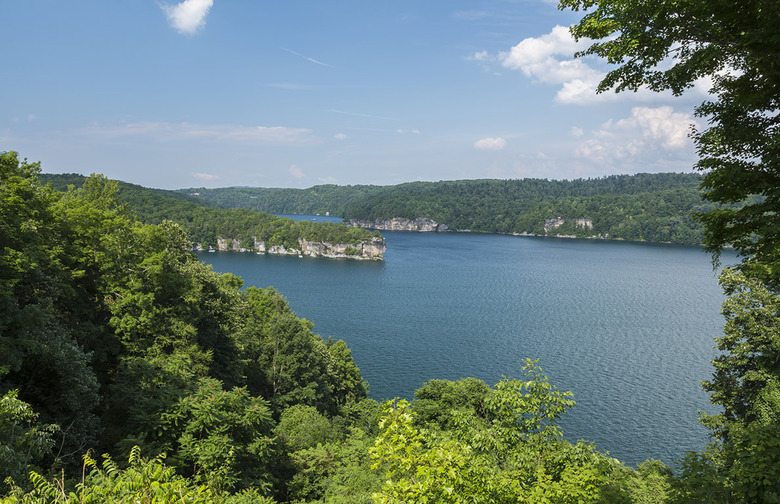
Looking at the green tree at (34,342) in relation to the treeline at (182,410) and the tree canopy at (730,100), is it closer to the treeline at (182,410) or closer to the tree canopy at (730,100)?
the treeline at (182,410)

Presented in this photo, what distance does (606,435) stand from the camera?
94.8 ft

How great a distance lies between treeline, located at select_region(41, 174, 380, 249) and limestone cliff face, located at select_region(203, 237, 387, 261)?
1.15 m

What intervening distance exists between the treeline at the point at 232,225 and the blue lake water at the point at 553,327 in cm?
2081

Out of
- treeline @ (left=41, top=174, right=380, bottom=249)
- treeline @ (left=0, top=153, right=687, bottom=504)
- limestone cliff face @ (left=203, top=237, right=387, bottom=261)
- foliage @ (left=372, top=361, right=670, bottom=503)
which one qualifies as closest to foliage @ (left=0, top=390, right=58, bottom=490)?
treeline @ (left=0, top=153, right=687, bottom=504)

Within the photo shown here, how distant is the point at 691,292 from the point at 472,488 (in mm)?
84583

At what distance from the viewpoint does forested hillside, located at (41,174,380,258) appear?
416 feet

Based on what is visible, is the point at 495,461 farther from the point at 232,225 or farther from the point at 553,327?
the point at 232,225

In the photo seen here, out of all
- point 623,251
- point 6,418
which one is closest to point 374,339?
point 6,418

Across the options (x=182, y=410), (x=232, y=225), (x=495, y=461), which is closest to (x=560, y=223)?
(x=232, y=225)

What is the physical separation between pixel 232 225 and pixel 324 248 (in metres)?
33.5

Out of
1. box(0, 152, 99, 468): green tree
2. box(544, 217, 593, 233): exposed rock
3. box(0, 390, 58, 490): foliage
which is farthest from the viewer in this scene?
box(544, 217, 593, 233): exposed rock

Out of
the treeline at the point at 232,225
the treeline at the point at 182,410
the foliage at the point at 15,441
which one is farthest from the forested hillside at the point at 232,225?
the foliage at the point at 15,441

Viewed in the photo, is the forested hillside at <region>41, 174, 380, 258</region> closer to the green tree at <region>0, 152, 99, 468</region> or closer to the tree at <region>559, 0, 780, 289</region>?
the green tree at <region>0, 152, 99, 468</region>

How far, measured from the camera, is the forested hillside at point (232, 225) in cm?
12669
